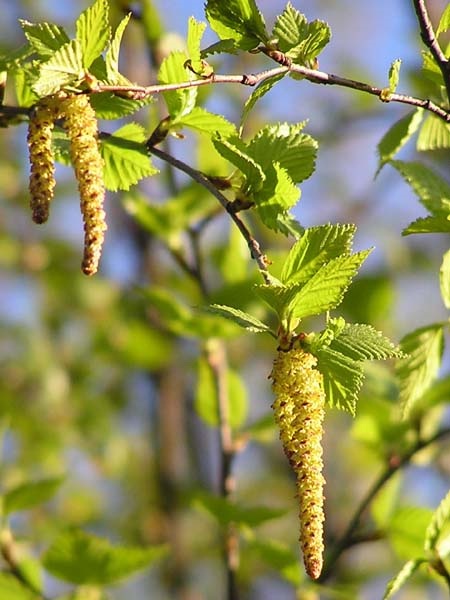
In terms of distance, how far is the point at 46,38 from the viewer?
23.5 inches

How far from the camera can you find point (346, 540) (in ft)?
3.22

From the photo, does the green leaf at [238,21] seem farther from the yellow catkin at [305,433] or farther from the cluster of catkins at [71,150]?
the yellow catkin at [305,433]

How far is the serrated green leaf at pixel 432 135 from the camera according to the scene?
764 mm

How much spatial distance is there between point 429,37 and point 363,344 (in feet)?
0.68

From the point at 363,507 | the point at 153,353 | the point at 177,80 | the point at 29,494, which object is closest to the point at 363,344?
the point at 177,80

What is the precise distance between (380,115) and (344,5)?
1824 millimetres

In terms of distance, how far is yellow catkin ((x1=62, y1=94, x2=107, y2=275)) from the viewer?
58cm

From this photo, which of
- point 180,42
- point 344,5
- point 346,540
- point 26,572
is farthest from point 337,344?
point 344,5

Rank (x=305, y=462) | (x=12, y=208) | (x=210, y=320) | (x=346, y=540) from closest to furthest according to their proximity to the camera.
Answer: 1. (x=305, y=462)
2. (x=346, y=540)
3. (x=210, y=320)
4. (x=12, y=208)

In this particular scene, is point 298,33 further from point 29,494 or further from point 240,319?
point 29,494

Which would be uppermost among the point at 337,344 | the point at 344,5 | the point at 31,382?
the point at 337,344

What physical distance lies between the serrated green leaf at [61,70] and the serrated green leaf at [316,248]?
0.60ft

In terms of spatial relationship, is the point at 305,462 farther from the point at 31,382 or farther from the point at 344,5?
the point at 344,5

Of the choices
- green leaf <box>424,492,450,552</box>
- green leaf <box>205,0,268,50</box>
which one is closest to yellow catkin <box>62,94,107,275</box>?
green leaf <box>205,0,268,50</box>
